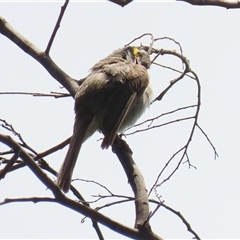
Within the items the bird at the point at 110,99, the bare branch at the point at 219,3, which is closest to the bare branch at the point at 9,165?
the bare branch at the point at 219,3

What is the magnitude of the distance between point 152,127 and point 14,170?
1.44 metres

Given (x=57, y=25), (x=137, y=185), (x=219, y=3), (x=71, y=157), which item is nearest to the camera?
(x=219, y=3)

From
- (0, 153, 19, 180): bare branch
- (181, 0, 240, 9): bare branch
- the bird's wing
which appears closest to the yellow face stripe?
the bird's wing

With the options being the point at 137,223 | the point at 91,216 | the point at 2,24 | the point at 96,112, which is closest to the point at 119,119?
the point at 96,112

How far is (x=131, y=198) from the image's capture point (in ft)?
10.3

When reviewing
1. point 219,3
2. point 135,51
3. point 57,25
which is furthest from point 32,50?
point 219,3

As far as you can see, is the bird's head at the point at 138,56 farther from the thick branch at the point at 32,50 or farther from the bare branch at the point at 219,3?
the bare branch at the point at 219,3

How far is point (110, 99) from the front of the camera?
4.76m

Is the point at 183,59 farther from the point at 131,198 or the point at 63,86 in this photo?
the point at 131,198

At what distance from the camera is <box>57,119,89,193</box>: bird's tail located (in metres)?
3.46

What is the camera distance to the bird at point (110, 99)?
4.56 m

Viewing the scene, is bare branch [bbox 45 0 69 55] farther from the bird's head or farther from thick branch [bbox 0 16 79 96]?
the bird's head

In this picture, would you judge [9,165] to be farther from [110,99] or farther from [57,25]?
[110,99]

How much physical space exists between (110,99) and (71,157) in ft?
3.13
